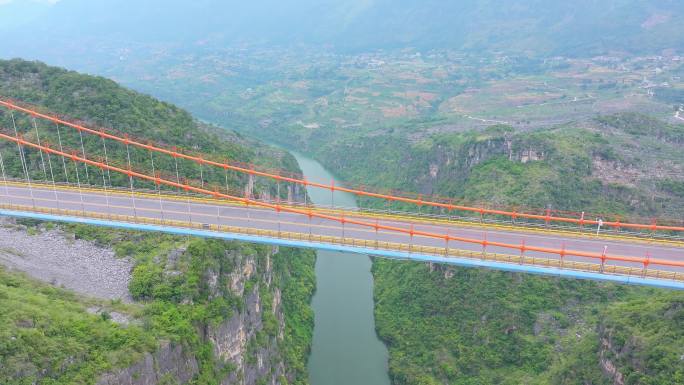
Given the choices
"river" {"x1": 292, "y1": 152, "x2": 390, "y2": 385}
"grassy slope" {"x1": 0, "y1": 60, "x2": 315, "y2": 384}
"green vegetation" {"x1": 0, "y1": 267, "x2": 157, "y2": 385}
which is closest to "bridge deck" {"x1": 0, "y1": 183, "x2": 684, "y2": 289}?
"grassy slope" {"x1": 0, "y1": 60, "x2": 315, "y2": 384}

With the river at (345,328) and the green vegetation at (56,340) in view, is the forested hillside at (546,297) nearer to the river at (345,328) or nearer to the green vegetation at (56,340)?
the river at (345,328)

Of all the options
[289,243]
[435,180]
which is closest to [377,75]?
[435,180]

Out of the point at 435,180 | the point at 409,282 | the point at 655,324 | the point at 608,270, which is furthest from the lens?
the point at 435,180

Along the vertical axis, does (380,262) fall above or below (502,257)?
below

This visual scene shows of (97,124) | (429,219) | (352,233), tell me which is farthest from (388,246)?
(97,124)

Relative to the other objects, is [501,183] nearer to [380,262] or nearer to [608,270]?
[380,262]
